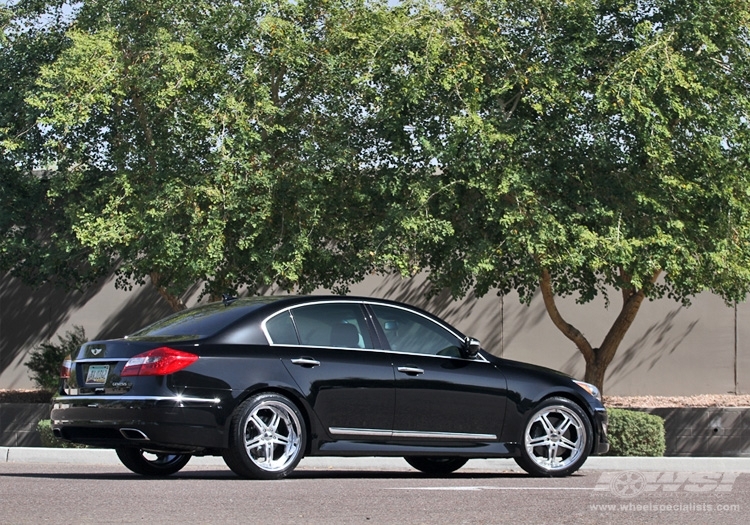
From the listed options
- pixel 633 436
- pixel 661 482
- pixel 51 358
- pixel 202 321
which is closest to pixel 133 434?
pixel 202 321

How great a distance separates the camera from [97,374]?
384 inches

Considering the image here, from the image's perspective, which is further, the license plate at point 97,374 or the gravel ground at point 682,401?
the gravel ground at point 682,401

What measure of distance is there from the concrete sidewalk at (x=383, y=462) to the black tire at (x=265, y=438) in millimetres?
3042

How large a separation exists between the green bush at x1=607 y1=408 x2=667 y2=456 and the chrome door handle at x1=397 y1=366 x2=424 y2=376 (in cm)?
622

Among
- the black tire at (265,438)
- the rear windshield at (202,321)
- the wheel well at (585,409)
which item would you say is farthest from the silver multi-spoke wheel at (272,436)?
the wheel well at (585,409)

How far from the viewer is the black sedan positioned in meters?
9.40

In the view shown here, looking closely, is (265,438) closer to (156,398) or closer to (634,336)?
(156,398)

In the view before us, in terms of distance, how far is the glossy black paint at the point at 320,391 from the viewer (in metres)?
9.37

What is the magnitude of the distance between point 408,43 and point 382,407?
25.9 ft

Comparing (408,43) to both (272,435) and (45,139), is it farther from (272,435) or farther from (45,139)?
(272,435)

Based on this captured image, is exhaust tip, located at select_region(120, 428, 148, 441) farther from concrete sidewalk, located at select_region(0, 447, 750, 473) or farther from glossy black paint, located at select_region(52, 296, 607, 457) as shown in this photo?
concrete sidewalk, located at select_region(0, 447, 750, 473)

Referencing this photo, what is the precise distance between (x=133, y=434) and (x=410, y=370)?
2438 mm

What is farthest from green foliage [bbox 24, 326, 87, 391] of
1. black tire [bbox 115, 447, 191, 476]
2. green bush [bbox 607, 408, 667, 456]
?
black tire [bbox 115, 447, 191, 476]

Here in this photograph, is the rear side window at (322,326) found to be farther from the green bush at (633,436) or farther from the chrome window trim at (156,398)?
the green bush at (633,436)
